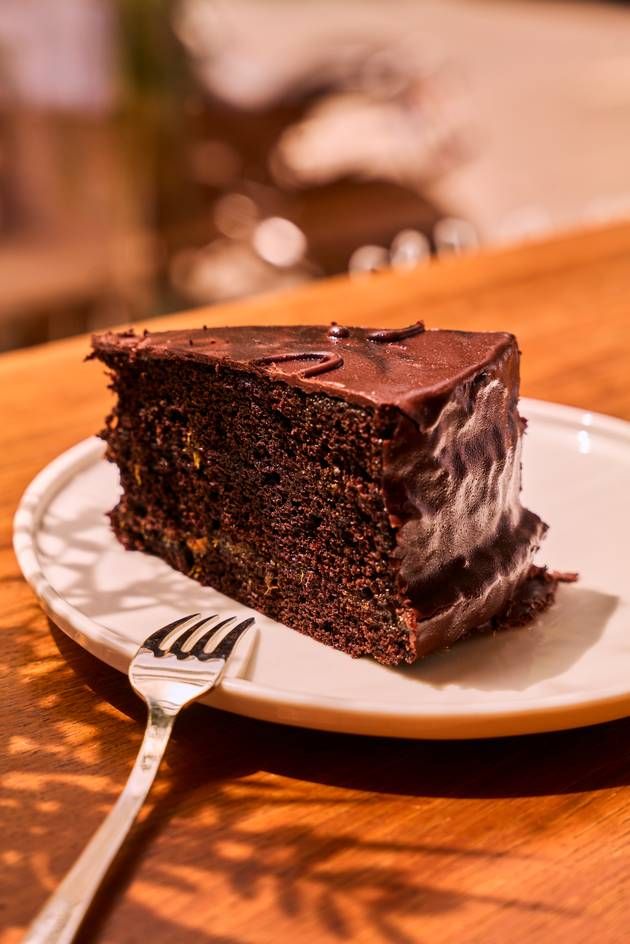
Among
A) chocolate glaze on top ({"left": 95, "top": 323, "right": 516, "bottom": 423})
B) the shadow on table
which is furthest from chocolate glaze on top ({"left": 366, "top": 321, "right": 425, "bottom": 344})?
the shadow on table

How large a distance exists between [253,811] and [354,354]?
45 cm

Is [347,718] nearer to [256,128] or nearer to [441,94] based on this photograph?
[256,128]

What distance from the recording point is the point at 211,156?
432cm

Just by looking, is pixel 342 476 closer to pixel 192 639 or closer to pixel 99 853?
pixel 192 639

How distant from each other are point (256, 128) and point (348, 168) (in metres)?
0.44

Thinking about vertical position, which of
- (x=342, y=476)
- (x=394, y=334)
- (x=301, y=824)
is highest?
(x=394, y=334)

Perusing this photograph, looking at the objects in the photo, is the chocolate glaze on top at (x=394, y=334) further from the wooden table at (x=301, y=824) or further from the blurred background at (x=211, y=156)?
the blurred background at (x=211, y=156)

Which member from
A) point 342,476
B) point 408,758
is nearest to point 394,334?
point 342,476

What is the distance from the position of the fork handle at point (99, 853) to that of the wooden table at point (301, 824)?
3 cm

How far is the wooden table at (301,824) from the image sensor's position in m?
Answer: 0.71

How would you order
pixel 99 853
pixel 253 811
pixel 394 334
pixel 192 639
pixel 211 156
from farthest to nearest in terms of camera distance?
1. pixel 211 156
2. pixel 394 334
3. pixel 192 639
4. pixel 253 811
5. pixel 99 853

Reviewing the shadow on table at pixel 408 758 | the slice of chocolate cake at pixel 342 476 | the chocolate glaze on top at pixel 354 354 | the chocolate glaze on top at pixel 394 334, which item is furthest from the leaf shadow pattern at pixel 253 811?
the chocolate glaze on top at pixel 394 334

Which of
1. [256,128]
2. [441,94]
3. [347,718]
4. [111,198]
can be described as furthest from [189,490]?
[441,94]

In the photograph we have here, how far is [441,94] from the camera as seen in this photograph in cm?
450
